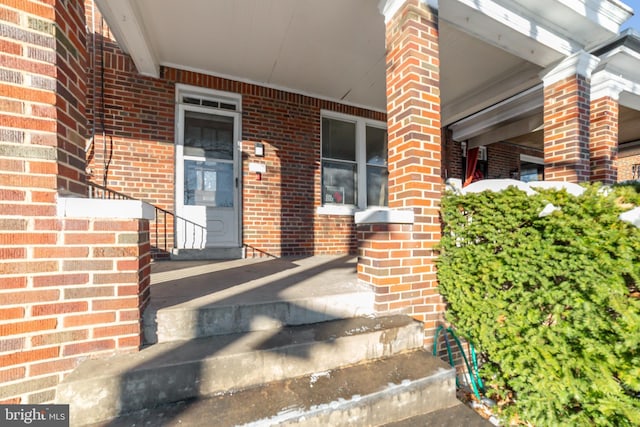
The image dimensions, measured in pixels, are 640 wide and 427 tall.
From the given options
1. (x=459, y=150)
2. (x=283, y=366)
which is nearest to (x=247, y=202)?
(x=283, y=366)

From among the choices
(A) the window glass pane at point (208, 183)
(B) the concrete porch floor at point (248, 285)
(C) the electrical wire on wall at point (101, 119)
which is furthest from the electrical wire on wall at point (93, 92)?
(B) the concrete porch floor at point (248, 285)

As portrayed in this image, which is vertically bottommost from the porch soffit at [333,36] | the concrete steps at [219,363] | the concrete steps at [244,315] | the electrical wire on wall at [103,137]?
the concrete steps at [219,363]

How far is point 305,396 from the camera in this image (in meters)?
1.38

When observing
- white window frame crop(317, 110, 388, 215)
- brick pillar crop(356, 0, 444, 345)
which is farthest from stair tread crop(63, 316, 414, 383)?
white window frame crop(317, 110, 388, 215)

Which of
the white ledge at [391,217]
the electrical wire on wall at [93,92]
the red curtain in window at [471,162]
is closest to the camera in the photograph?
the white ledge at [391,217]

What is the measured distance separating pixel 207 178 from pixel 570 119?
194 inches

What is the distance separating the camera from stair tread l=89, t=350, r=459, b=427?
122 centimetres

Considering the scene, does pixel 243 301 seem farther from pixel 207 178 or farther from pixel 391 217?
pixel 207 178

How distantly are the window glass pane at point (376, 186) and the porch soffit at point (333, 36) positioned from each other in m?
1.63

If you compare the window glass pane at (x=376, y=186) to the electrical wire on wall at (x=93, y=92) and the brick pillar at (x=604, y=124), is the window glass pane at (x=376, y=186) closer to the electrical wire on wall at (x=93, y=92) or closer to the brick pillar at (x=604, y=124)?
the brick pillar at (x=604, y=124)

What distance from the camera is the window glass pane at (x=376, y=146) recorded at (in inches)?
204

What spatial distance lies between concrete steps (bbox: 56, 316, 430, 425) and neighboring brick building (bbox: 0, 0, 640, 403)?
212 millimetres

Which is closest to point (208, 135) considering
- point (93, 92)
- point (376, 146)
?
point (93, 92)

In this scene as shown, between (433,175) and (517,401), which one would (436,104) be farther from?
(517,401)
